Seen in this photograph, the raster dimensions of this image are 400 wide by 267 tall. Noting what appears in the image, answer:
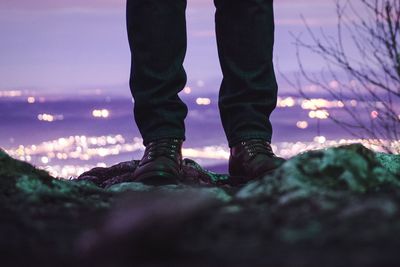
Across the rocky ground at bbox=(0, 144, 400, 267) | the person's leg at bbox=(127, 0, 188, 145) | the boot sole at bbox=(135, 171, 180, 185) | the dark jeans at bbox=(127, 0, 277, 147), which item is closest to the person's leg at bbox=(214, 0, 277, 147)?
the dark jeans at bbox=(127, 0, 277, 147)

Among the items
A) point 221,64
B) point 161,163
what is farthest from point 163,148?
point 221,64

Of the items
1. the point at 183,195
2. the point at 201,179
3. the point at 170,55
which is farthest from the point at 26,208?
the point at 201,179

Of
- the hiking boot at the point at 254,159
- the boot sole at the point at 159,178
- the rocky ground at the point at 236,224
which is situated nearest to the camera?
the rocky ground at the point at 236,224

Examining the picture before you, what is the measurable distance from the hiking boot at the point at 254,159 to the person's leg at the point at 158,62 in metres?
0.33

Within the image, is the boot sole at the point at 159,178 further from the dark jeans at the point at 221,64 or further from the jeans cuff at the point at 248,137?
the jeans cuff at the point at 248,137

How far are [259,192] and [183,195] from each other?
654mm

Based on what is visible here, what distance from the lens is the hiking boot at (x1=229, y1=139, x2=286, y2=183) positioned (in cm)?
304

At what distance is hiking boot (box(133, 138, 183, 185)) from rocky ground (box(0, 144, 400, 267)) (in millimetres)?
771

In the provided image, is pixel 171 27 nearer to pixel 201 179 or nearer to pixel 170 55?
pixel 170 55

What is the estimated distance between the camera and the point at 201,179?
358 cm

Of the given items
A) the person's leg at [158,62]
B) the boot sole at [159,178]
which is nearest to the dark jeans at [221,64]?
the person's leg at [158,62]

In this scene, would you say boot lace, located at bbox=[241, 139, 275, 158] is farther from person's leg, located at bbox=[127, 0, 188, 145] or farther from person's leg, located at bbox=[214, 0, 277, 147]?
person's leg, located at bbox=[127, 0, 188, 145]

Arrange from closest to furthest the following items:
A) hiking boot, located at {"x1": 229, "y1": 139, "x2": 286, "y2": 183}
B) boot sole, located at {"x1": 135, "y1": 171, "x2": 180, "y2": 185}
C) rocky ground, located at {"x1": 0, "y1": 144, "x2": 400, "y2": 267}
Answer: rocky ground, located at {"x1": 0, "y1": 144, "x2": 400, "y2": 267}
boot sole, located at {"x1": 135, "y1": 171, "x2": 180, "y2": 185}
hiking boot, located at {"x1": 229, "y1": 139, "x2": 286, "y2": 183}

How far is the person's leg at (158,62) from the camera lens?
2.93 m
